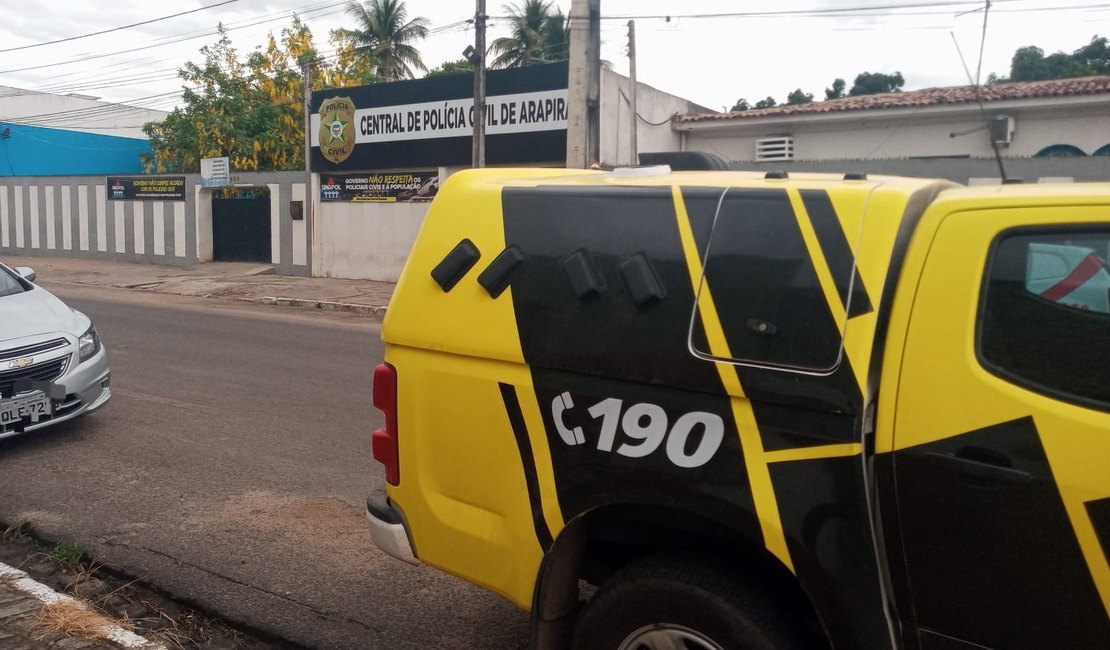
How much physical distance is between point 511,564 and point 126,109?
2134 inches

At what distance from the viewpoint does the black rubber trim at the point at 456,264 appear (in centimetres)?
309

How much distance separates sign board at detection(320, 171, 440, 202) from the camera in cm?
2052

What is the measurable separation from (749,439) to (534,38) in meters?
39.8

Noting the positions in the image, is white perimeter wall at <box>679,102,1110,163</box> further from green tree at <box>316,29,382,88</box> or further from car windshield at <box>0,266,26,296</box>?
green tree at <box>316,29,382,88</box>

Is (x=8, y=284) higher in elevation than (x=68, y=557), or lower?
higher

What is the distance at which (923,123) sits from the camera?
16.6 m

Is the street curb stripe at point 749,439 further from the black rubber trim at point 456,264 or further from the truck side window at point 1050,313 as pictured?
the black rubber trim at point 456,264

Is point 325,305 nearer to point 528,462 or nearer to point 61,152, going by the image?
point 528,462

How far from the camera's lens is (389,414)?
331 cm

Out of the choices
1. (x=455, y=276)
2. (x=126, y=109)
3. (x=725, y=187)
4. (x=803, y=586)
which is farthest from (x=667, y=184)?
(x=126, y=109)

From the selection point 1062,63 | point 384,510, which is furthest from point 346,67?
point 384,510

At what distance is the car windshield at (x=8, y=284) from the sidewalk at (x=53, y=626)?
3.54m

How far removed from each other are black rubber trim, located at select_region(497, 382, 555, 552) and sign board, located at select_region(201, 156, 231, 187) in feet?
76.5

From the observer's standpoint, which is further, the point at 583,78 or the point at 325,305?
the point at 325,305
